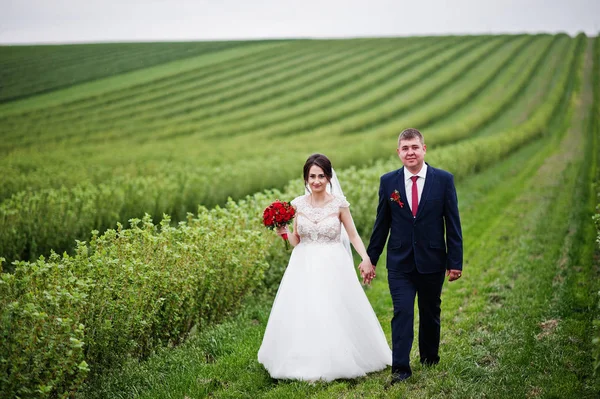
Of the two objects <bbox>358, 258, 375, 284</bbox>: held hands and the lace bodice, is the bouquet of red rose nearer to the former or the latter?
the lace bodice

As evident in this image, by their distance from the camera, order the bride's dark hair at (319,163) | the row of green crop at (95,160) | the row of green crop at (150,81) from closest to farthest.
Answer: the bride's dark hair at (319,163) → the row of green crop at (95,160) → the row of green crop at (150,81)

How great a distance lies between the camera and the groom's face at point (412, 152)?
562 cm

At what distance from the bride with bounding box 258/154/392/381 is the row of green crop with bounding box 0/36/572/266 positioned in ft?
25.2

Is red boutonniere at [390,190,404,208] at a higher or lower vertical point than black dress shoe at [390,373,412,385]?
higher

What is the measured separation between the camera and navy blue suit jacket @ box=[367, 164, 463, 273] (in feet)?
18.5

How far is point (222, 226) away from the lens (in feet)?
28.0

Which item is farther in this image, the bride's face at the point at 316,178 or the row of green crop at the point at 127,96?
the row of green crop at the point at 127,96

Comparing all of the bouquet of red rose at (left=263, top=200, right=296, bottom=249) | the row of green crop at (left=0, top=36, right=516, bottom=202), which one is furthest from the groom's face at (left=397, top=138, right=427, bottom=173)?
the row of green crop at (left=0, top=36, right=516, bottom=202)

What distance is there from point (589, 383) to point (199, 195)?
12.5 meters

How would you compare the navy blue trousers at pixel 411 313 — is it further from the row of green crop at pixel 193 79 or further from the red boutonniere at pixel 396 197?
the row of green crop at pixel 193 79

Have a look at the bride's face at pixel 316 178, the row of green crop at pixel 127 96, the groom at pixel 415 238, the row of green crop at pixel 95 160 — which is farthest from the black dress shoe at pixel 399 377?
the row of green crop at pixel 127 96

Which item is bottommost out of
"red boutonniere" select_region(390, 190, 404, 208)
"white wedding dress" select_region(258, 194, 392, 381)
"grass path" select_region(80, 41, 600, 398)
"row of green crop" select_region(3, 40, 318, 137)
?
"grass path" select_region(80, 41, 600, 398)

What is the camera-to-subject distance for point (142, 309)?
21.0ft

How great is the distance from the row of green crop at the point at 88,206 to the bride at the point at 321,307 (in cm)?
767
